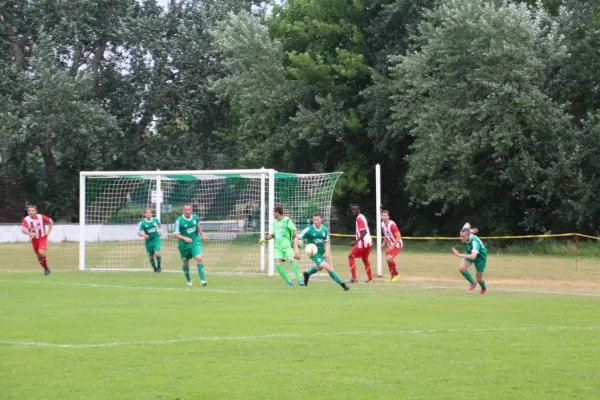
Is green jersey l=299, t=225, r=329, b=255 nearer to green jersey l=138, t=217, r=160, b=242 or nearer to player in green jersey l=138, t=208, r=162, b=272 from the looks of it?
player in green jersey l=138, t=208, r=162, b=272

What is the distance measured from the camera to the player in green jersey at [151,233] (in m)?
25.4

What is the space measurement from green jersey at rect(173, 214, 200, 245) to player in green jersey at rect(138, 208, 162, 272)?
13.9ft

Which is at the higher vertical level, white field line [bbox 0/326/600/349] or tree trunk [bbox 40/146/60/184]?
tree trunk [bbox 40/146/60/184]

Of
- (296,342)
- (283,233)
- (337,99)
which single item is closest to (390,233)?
(283,233)

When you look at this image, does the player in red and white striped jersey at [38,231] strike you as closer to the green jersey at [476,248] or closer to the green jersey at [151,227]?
the green jersey at [151,227]

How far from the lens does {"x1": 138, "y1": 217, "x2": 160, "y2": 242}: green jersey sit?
1002 inches

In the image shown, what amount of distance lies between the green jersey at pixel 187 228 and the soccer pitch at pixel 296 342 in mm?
1351

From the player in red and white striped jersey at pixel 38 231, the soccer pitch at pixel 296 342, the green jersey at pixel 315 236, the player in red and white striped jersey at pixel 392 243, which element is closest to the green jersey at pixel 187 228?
the soccer pitch at pixel 296 342

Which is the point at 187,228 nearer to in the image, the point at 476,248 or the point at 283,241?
the point at 283,241

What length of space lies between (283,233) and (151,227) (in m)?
5.64

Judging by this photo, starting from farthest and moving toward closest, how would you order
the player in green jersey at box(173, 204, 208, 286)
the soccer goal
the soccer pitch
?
1. the soccer goal
2. the player in green jersey at box(173, 204, 208, 286)
3. the soccer pitch

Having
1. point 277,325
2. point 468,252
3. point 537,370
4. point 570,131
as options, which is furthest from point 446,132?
point 537,370

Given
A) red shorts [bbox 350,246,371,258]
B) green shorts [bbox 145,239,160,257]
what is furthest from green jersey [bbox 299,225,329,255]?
green shorts [bbox 145,239,160,257]

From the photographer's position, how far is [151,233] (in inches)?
1008
